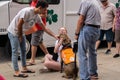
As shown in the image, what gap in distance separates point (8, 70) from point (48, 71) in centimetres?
95

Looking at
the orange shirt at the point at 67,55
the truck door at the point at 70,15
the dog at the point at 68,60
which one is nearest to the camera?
the dog at the point at 68,60

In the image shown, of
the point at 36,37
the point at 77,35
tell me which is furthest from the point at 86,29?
the point at 36,37

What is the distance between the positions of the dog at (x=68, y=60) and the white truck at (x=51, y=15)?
192 cm

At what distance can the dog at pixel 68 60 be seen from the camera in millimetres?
6555

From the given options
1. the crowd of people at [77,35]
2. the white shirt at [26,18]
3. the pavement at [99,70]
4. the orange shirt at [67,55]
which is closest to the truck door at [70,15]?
the pavement at [99,70]

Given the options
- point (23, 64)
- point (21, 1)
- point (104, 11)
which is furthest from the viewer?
point (104, 11)

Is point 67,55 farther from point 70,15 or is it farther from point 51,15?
point 70,15

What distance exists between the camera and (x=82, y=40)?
19.0 ft

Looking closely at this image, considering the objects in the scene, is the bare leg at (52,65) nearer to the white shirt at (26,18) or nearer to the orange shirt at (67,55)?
the orange shirt at (67,55)

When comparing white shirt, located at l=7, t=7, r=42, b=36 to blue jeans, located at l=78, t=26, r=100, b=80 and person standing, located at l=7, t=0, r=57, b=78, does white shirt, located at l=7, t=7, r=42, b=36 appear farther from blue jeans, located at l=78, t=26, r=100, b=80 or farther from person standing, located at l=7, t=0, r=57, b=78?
blue jeans, located at l=78, t=26, r=100, b=80

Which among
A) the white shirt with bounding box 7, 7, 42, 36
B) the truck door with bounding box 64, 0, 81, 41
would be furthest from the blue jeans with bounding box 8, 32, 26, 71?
the truck door with bounding box 64, 0, 81, 41

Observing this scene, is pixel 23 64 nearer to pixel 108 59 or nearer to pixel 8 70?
pixel 8 70

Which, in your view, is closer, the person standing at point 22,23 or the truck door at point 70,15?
the person standing at point 22,23

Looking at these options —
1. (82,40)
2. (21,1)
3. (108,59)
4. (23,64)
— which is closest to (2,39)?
(21,1)
